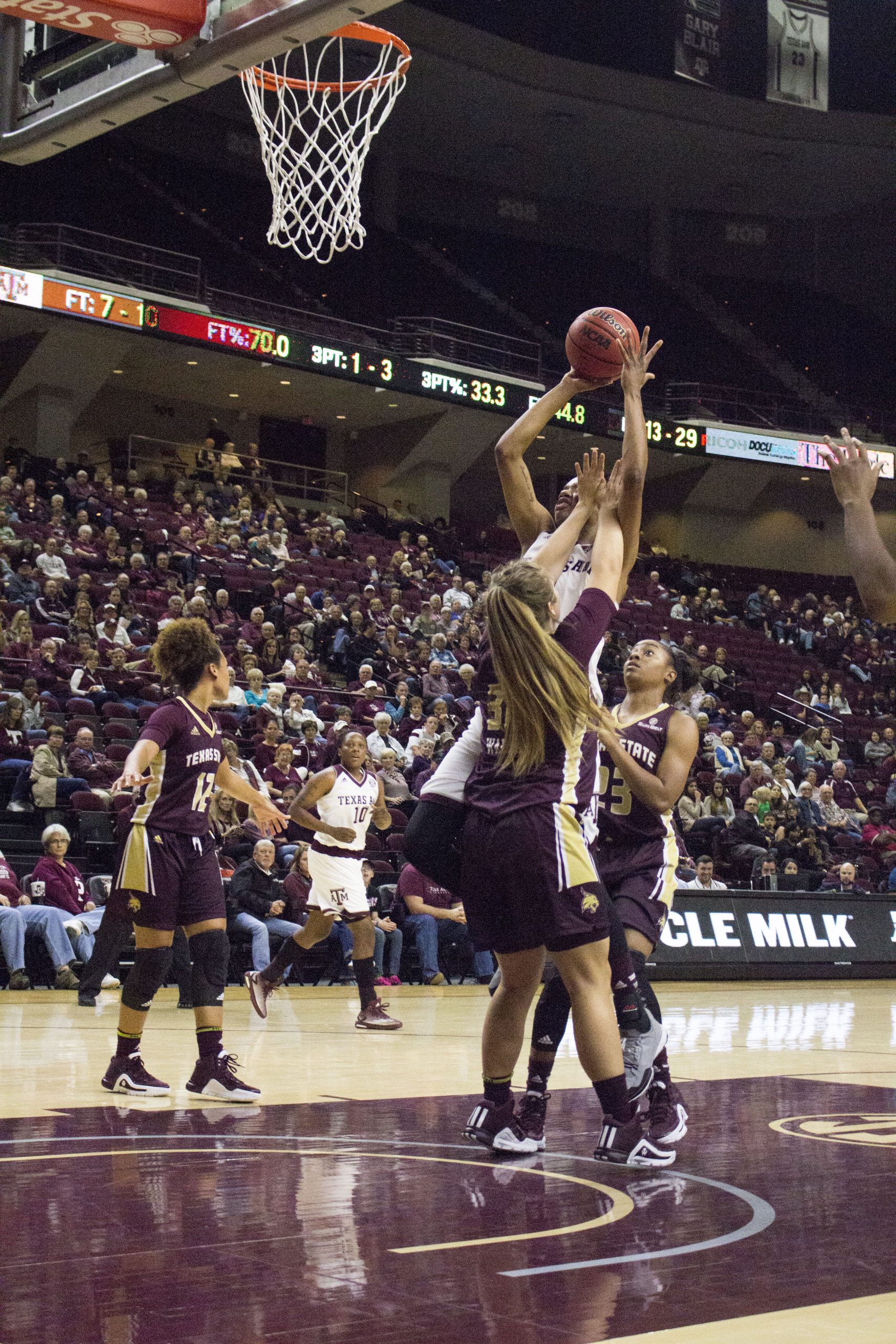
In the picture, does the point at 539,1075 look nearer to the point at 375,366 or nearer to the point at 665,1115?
the point at 665,1115

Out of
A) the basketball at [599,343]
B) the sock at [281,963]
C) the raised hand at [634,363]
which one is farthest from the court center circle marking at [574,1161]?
the sock at [281,963]

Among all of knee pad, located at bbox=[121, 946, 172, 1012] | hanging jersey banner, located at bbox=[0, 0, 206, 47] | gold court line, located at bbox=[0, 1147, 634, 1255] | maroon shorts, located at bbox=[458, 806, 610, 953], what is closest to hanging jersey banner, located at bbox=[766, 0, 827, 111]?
hanging jersey banner, located at bbox=[0, 0, 206, 47]

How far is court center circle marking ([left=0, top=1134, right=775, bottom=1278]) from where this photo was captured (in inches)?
133

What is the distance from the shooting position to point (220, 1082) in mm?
6004

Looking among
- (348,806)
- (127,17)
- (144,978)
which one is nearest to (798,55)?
(348,806)

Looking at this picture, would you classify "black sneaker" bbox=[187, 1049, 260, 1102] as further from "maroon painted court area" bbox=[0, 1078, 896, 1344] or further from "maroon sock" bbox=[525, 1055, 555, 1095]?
"maroon sock" bbox=[525, 1055, 555, 1095]

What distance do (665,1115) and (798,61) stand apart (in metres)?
30.3

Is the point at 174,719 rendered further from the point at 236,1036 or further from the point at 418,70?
the point at 418,70

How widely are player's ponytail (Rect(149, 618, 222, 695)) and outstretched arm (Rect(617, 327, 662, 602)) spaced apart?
201cm

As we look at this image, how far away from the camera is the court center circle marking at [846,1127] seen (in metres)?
5.37

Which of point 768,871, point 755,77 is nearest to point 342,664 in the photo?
point 768,871

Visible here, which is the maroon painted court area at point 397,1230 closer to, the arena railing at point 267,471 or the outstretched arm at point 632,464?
the outstretched arm at point 632,464

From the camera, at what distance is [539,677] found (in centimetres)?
456

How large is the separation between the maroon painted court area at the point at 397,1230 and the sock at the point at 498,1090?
0.19 metres
